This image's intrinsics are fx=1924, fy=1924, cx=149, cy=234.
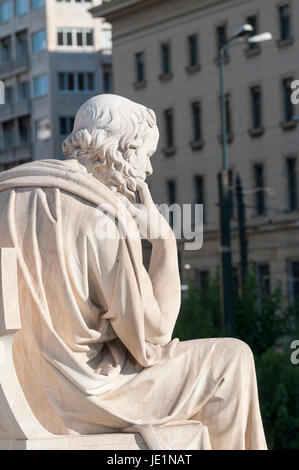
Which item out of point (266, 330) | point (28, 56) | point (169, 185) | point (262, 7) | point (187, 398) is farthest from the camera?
point (28, 56)

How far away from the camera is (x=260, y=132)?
65.1 m

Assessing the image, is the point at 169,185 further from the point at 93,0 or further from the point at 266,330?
the point at 266,330

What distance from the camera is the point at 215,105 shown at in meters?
67.9

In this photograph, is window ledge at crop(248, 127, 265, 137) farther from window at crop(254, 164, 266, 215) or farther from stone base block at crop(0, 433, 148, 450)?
stone base block at crop(0, 433, 148, 450)

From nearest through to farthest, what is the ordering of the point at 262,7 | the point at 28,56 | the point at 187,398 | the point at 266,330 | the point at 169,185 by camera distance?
the point at 187,398, the point at 266,330, the point at 262,7, the point at 169,185, the point at 28,56

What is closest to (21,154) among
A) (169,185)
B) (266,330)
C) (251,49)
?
(169,185)

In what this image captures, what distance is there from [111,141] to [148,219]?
384 mm

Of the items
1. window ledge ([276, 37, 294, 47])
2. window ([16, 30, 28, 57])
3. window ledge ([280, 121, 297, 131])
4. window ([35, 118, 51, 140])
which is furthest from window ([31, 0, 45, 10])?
window ledge ([280, 121, 297, 131])

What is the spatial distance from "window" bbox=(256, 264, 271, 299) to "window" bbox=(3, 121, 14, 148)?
3111 centimetres

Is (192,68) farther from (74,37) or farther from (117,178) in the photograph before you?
(117,178)

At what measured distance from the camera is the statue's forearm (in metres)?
8.34

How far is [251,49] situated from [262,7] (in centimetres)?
168

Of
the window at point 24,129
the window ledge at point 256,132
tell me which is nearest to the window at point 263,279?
the window ledge at point 256,132

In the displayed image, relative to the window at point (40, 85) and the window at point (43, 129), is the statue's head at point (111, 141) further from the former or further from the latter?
the window at point (40, 85)
